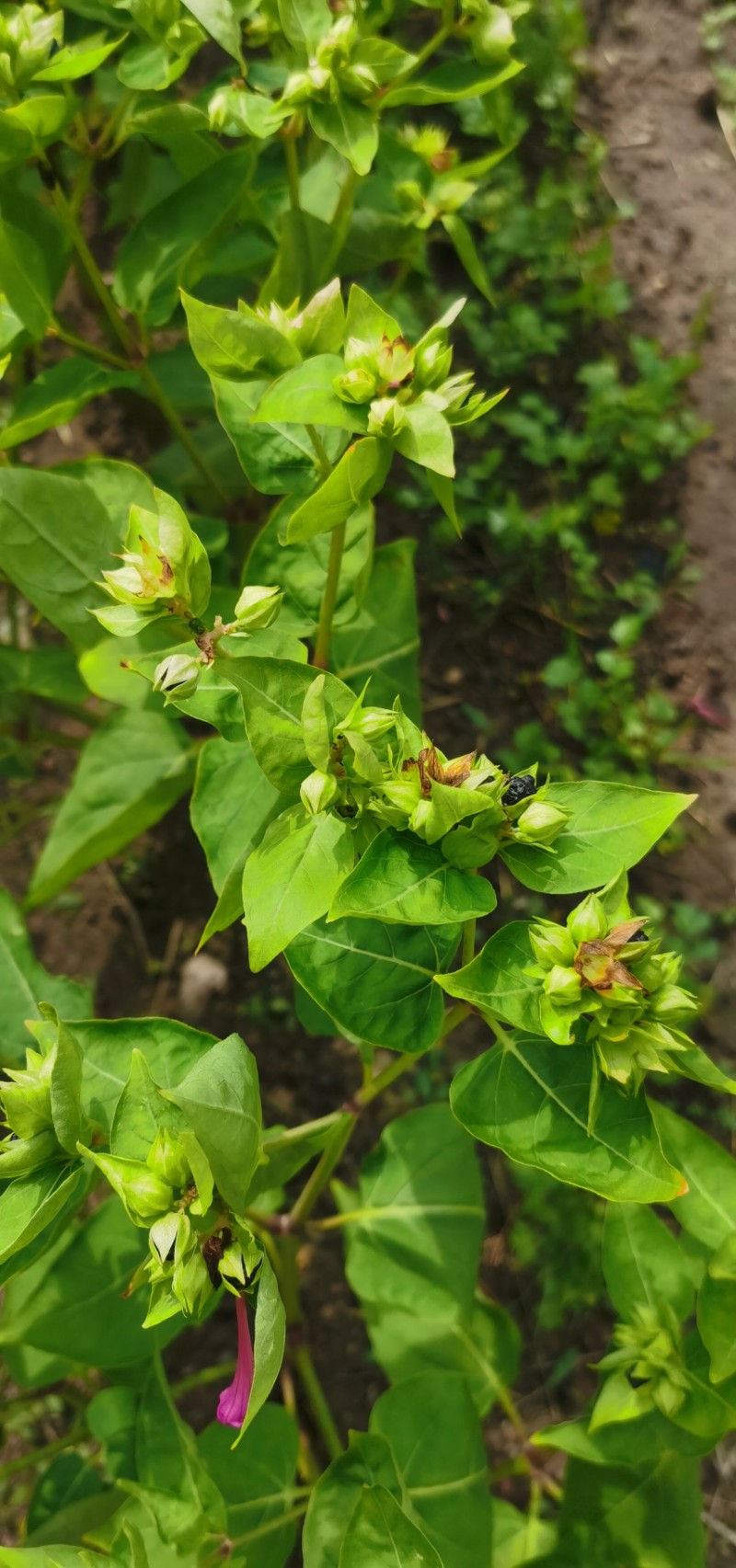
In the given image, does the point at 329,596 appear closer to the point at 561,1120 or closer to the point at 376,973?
the point at 376,973

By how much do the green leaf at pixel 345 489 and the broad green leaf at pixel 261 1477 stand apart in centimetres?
131

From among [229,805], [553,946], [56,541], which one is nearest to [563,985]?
[553,946]

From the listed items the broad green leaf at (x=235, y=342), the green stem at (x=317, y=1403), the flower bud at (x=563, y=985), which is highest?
the broad green leaf at (x=235, y=342)

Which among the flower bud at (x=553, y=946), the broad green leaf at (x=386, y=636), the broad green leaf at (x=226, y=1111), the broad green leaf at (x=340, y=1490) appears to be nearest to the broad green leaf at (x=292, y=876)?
the broad green leaf at (x=226, y=1111)

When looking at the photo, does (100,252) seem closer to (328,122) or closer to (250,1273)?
(328,122)

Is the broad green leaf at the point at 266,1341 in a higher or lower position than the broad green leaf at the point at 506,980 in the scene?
lower

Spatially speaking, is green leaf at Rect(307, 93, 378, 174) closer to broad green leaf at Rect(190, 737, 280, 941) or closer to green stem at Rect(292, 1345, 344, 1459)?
broad green leaf at Rect(190, 737, 280, 941)

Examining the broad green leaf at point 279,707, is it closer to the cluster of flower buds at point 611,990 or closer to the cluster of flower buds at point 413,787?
the cluster of flower buds at point 413,787

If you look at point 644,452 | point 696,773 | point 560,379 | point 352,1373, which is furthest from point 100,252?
point 352,1373

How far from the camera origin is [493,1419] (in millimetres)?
2340

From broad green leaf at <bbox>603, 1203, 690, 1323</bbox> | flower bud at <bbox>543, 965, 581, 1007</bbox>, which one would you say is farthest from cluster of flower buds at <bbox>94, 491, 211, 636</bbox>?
broad green leaf at <bbox>603, 1203, 690, 1323</bbox>

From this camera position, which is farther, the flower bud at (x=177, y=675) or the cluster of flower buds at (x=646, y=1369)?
the cluster of flower buds at (x=646, y=1369)

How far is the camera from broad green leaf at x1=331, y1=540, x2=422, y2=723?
1714 millimetres

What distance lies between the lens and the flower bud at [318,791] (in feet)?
3.61
